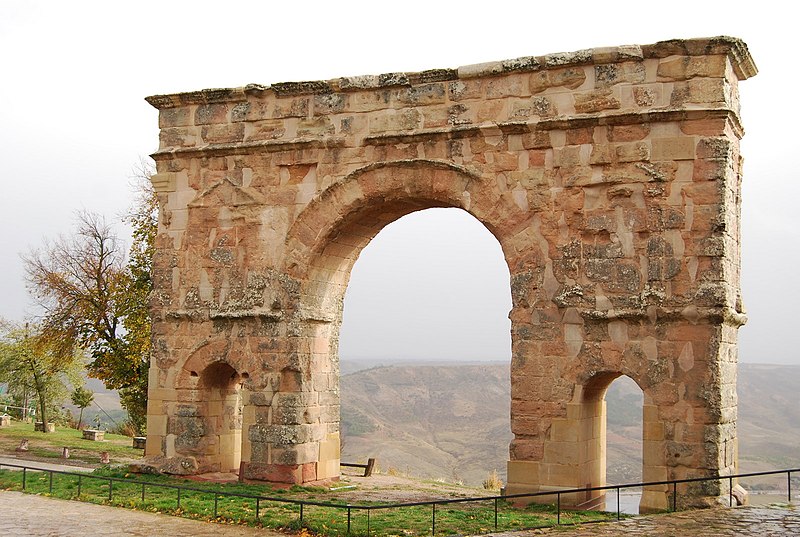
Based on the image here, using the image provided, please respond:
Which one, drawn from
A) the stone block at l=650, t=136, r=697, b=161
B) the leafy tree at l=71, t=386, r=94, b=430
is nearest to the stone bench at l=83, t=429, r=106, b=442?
the leafy tree at l=71, t=386, r=94, b=430

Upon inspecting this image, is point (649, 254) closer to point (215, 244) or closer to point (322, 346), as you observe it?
point (322, 346)

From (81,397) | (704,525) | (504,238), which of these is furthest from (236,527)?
(81,397)

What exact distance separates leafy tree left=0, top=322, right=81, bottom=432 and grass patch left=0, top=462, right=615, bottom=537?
11445 millimetres

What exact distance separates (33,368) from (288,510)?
17.9m

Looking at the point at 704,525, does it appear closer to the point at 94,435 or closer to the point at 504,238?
the point at 504,238

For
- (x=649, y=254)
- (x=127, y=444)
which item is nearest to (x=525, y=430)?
(x=649, y=254)

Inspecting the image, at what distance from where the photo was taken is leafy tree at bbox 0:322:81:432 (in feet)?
83.5

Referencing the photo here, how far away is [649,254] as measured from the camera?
11867mm

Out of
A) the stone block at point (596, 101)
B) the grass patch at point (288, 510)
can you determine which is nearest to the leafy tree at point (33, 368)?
the grass patch at point (288, 510)

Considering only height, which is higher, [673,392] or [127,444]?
[673,392]

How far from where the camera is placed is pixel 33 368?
88.5 feet

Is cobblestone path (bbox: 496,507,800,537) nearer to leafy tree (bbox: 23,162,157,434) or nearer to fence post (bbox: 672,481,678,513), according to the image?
fence post (bbox: 672,481,678,513)

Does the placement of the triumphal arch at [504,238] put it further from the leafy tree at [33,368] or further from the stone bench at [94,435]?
the leafy tree at [33,368]

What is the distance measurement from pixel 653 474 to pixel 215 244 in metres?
7.39
